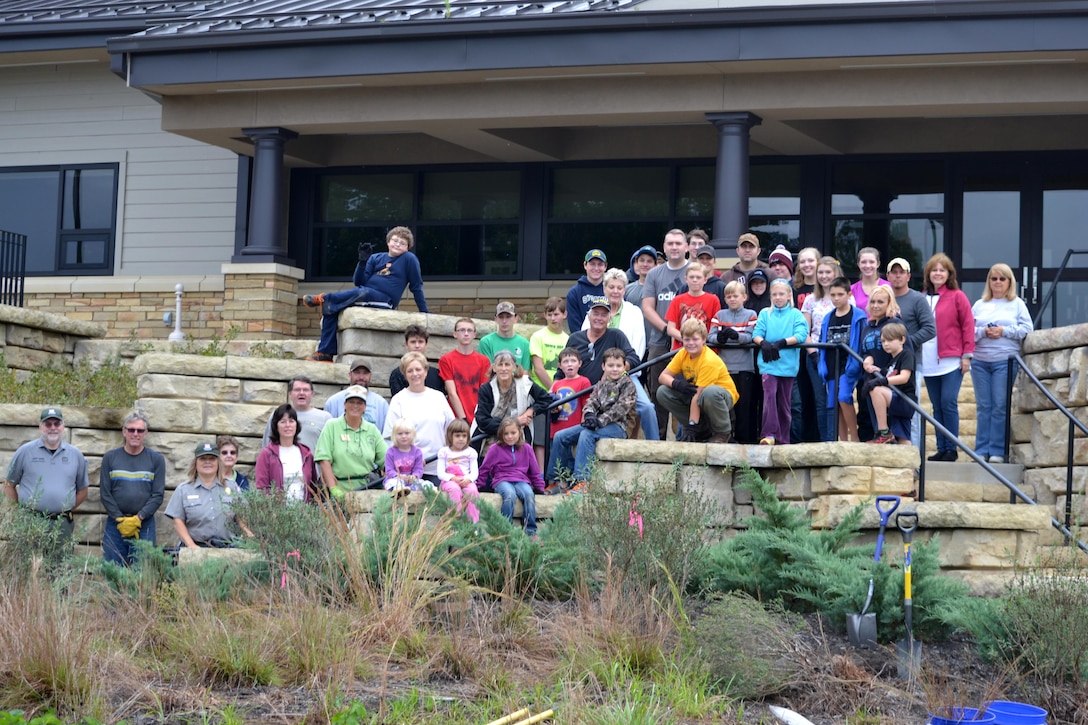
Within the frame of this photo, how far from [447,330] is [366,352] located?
2.32ft

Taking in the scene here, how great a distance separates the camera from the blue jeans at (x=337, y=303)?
12.3 metres

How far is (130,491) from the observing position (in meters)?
10.7

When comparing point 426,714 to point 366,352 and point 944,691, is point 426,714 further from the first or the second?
point 366,352

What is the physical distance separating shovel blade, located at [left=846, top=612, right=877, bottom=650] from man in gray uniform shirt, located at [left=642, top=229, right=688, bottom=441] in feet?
12.0

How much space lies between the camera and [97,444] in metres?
11.5

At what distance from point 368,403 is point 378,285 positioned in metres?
1.88

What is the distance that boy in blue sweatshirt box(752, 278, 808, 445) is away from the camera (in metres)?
9.88

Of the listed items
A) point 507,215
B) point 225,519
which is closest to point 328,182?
point 507,215

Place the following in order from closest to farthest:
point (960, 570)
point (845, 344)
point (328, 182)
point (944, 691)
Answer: point (944, 691) < point (960, 570) < point (845, 344) < point (328, 182)

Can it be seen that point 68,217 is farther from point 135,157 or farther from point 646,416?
point 646,416

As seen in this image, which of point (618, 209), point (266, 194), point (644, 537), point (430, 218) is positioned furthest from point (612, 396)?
point (430, 218)

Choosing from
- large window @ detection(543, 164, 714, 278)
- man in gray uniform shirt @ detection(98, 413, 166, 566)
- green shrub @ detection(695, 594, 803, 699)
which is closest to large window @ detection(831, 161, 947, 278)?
large window @ detection(543, 164, 714, 278)

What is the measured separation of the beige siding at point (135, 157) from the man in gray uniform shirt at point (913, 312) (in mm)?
10039

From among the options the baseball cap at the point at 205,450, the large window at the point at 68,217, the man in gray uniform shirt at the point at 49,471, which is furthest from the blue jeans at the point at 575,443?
the large window at the point at 68,217
